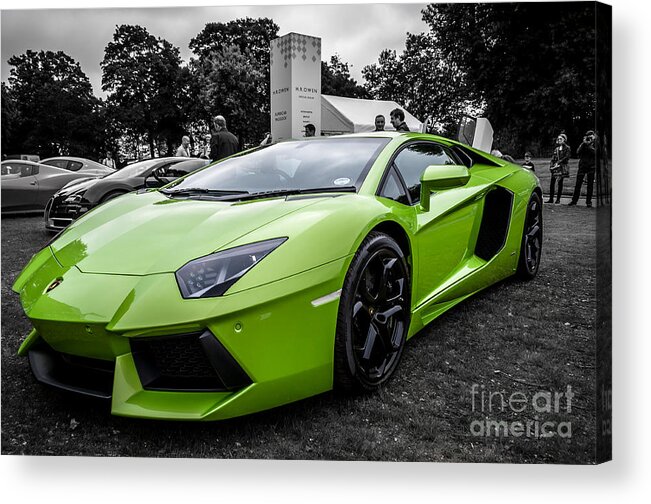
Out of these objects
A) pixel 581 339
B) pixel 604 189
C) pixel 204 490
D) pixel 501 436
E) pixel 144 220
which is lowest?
pixel 204 490

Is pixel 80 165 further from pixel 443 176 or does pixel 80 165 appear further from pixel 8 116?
pixel 443 176

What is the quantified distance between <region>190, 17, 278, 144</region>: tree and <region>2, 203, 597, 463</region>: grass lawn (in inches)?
52.0

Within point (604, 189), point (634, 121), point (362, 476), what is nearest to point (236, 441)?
point (362, 476)

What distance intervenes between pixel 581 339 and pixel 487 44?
1472mm

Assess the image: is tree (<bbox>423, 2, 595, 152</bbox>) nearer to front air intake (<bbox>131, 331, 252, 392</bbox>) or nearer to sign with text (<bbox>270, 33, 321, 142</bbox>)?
sign with text (<bbox>270, 33, 321, 142</bbox>)

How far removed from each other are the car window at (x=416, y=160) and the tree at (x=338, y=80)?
0.65m

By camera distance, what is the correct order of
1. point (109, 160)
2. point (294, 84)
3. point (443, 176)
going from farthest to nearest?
point (294, 84), point (109, 160), point (443, 176)

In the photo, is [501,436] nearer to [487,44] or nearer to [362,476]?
[362,476]

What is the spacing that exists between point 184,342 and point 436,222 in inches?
53.8

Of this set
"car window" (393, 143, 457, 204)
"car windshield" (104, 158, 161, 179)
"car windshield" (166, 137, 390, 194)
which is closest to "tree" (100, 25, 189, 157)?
"car windshield" (166, 137, 390, 194)

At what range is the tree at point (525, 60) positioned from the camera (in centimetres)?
226

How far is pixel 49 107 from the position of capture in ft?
9.11

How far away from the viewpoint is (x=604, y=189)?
6.98 ft

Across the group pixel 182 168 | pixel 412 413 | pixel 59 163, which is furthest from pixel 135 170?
pixel 412 413
